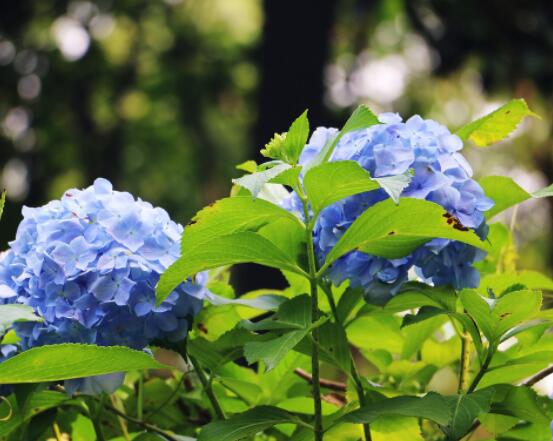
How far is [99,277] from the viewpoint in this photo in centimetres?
89

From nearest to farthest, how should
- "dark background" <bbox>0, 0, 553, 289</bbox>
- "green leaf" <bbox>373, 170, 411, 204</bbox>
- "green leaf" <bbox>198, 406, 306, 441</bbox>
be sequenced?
"green leaf" <bbox>373, 170, 411, 204</bbox>
"green leaf" <bbox>198, 406, 306, 441</bbox>
"dark background" <bbox>0, 0, 553, 289</bbox>

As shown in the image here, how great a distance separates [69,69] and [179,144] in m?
2.80

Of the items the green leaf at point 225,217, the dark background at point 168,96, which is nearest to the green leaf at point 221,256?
the green leaf at point 225,217

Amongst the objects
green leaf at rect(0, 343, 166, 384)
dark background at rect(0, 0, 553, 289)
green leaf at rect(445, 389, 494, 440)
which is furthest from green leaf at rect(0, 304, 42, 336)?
dark background at rect(0, 0, 553, 289)

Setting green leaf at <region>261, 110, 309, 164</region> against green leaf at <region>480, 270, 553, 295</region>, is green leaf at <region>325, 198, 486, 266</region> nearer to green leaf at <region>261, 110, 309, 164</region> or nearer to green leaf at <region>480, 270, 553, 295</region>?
green leaf at <region>261, 110, 309, 164</region>

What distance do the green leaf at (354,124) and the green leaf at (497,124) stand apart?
162 mm

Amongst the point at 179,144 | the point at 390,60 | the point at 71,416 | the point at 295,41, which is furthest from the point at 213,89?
the point at 71,416

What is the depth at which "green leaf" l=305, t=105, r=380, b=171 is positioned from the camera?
2.62 ft

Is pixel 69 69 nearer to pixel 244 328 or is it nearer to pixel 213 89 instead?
pixel 213 89

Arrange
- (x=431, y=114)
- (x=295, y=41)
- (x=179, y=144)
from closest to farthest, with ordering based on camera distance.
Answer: (x=295, y=41) < (x=431, y=114) < (x=179, y=144)

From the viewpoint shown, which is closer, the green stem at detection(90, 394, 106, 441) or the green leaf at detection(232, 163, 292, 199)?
the green leaf at detection(232, 163, 292, 199)

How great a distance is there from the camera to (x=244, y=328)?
914 mm

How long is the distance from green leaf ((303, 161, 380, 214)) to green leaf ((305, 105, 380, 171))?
0.09 feet

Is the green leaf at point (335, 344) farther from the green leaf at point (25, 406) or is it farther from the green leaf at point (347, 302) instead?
the green leaf at point (25, 406)
